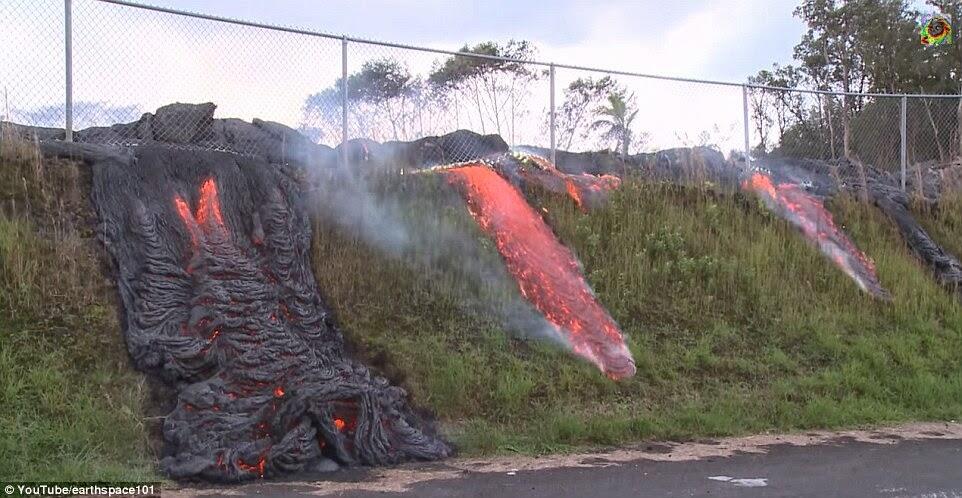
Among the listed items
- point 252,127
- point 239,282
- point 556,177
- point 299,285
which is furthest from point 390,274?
point 556,177

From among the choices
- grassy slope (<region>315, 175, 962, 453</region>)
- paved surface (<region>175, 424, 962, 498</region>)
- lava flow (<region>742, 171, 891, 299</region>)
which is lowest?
paved surface (<region>175, 424, 962, 498</region>)

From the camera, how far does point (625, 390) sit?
8.60 metres

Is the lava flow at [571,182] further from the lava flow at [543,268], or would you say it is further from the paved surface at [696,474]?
the paved surface at [696,474]

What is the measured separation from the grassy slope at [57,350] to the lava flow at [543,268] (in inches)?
165

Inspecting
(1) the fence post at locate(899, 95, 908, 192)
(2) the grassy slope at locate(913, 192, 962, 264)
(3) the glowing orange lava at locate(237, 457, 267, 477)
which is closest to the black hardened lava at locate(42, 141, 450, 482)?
(3) the glowing orange lava at locate(237, 457, 267, 477)

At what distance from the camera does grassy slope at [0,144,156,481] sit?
20.0 feet

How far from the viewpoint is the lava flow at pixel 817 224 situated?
1155cm

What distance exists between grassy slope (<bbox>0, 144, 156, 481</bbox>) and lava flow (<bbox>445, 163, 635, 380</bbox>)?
4.20 metres

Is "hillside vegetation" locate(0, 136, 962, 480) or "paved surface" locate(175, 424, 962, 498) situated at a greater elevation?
"hillside vegetation" locate(0, 136, 962, 480)
